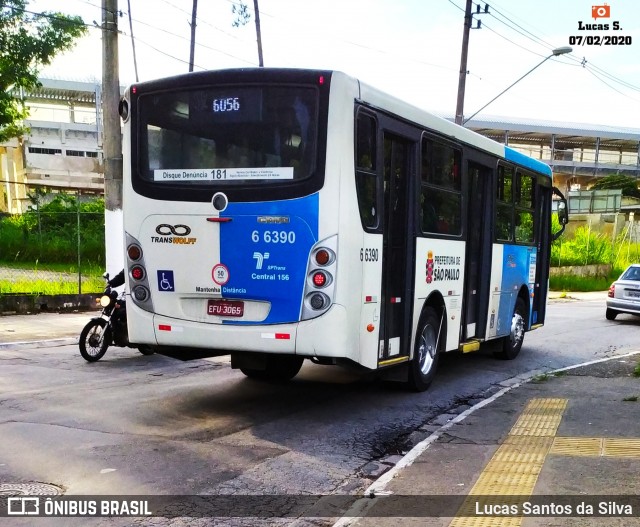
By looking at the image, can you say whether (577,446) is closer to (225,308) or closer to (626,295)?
(225,308)

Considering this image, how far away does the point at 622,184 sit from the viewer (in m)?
66.1

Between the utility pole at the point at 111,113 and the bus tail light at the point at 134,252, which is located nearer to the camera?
the bus tail light at the point at 134,252

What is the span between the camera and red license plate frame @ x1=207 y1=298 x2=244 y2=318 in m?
7.11

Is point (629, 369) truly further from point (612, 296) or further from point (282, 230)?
point (612, 296)

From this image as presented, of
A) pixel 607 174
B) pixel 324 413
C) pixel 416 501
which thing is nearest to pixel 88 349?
pixel 324 413

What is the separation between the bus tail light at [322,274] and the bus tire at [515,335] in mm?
6130

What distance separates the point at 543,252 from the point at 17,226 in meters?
12.6

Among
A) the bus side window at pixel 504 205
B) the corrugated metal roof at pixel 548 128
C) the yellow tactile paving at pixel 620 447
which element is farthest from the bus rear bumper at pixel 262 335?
the corrugated metal roof at pixel 548 128

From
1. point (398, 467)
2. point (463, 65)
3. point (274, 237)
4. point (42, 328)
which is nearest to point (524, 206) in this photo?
point (274, 237)

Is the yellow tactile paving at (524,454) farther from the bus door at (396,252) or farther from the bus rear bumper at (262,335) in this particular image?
the bus rear bumper at (262,335)

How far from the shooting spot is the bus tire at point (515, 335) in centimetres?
1221

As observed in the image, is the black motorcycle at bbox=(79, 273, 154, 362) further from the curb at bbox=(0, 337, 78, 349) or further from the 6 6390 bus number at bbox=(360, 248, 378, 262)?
the 6 6390 bus number at bbox=(360, 248, 378, 262)

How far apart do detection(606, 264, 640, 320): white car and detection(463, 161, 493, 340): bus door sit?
33.9ft

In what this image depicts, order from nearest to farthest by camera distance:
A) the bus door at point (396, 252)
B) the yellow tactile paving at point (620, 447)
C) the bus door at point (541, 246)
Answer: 1. the yellow tactile paving at point (620, 447)
2. the bus door at point (396, 252)
3. the bus door at point (541, 246)
